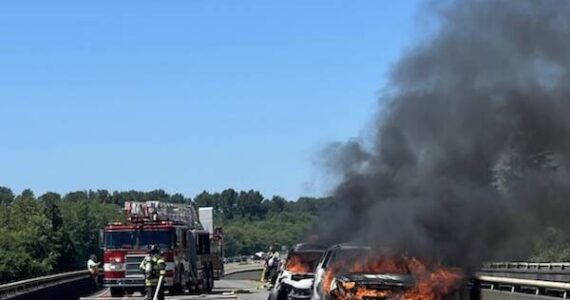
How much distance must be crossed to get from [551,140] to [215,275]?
84.8ft

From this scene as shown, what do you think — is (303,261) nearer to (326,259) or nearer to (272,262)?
(326,259)

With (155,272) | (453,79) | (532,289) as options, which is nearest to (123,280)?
(155,272)

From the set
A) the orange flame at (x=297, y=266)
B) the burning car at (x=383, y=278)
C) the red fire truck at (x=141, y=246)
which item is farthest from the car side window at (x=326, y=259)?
the red fire truck at (x=141, y=246)

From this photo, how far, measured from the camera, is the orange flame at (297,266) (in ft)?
81.7

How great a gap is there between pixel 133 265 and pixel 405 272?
19568 mm

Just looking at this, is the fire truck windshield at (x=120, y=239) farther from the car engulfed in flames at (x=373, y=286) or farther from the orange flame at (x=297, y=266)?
the car engulfed in flames at (x=373, y=286)

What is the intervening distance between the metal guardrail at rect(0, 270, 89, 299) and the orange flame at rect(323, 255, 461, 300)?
12.9 m

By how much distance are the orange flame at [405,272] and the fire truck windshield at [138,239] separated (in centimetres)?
1821

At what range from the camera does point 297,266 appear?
25.2 m

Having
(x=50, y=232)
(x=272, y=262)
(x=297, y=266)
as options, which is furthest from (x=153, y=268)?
(x=50, y=232)

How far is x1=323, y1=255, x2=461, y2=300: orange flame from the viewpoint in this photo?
16875 millimetres

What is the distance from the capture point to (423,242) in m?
18.2

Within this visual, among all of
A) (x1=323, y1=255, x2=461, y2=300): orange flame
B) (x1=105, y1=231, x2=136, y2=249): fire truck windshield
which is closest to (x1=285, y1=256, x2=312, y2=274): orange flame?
(x1=323, y1=255, x2=461, y2=300): orange flame

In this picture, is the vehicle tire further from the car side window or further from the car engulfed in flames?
the car engulfed in flames
